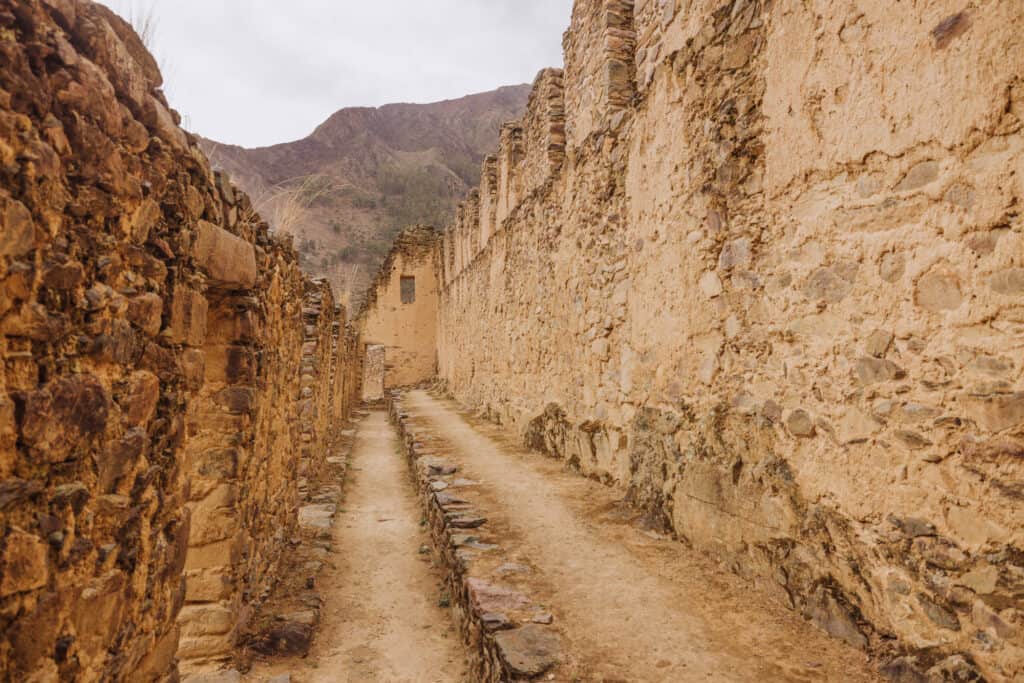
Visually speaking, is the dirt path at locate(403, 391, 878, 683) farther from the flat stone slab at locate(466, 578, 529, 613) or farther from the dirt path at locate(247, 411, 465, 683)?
the dirt path at locate(247, 411, 465, 683)

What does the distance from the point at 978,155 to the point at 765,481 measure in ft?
5.99

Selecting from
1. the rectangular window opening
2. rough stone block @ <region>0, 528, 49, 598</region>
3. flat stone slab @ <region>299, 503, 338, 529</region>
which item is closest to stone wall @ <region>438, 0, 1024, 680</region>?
flat stone slab @ <region>299, 503, 338, 529</region>

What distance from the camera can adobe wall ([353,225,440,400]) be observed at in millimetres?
22531

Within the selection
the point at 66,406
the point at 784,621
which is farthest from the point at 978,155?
the point at 66,406

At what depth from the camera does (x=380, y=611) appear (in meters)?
4.43

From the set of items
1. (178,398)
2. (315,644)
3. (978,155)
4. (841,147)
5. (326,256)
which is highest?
(326,256)

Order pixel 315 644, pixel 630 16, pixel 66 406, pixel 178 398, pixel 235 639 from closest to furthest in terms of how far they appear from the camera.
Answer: pixel 66 406, pixel 178 398, pixel 235 639, pixel 315 644, pixel 630 16

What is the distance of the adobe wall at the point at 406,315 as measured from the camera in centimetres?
2253

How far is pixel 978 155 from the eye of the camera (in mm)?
2311

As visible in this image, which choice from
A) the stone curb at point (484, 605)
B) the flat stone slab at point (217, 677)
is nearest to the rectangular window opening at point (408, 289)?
the stone curb at point (484, 605)

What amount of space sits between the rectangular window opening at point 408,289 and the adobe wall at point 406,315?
11cm

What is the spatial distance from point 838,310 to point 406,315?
20487 millimetres

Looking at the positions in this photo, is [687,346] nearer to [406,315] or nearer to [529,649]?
[529,649]

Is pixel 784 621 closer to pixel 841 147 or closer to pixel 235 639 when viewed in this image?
pixel 841 147
